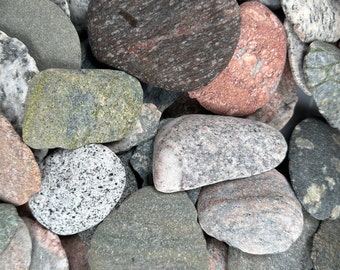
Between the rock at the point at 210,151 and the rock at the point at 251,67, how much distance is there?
53 millimetres

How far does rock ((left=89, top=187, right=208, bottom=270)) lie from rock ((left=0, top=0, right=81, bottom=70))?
0.37 meters

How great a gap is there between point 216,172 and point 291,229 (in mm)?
231

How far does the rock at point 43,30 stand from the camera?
1035 mm

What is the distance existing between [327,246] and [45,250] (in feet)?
2.41

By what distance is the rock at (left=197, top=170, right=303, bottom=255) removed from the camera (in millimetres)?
1126

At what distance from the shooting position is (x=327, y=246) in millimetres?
1247

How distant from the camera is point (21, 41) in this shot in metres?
1.04

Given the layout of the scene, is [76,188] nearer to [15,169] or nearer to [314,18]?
[15,169]

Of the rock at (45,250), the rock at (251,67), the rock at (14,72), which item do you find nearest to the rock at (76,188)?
the rock at (45,250)

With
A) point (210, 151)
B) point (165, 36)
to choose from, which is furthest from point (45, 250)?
point (165, 36)

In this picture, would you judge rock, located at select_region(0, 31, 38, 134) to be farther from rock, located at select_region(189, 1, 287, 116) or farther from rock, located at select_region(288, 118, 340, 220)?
rock, located at select_region(288, 118, 340, 220)

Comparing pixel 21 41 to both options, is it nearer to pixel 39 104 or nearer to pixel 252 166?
pixel 39 104

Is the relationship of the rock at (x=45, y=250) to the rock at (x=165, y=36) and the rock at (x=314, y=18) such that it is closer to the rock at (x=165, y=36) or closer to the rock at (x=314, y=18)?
the rock at (x=165, y=36)

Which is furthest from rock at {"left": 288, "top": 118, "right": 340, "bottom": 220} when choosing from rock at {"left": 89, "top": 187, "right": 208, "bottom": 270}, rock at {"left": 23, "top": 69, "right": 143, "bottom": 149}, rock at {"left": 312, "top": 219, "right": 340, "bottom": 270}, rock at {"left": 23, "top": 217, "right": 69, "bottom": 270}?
rock at {"left": 23, "top": 217, "right": 69, "bottom": 270}
